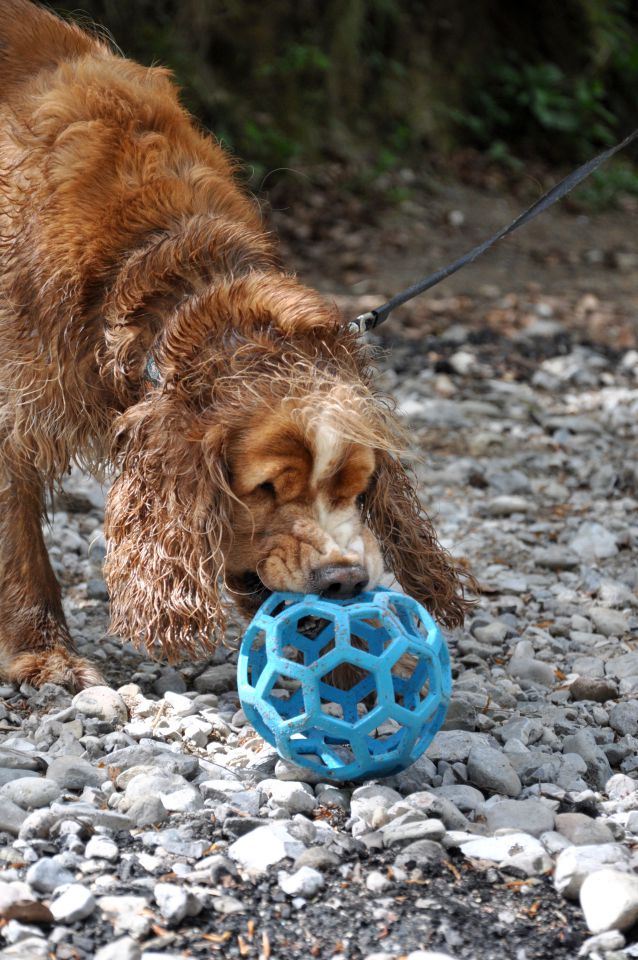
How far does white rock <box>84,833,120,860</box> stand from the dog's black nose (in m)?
0.84

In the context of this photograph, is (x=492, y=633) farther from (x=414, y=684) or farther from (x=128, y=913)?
(x=128, y=913)

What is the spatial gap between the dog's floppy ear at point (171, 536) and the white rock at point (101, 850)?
69 centimetres

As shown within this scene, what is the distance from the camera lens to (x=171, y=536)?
3479 millimetres

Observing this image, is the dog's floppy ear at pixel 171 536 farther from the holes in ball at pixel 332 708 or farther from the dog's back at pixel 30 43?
the dog's back at pixel 30 43

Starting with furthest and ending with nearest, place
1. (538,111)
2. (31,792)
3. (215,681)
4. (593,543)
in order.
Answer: (538,111) → (593,543) → (215,681) → (31,792)

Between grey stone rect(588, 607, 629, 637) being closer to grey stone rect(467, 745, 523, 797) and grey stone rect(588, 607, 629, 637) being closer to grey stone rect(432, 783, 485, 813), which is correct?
grey stone rect(467, 745, 523, 797)

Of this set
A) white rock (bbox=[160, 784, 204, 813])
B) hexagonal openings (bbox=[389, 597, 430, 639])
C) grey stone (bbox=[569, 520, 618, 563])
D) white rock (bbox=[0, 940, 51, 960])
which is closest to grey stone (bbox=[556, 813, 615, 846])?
hexagonal openings (bbox=[389, 597, 430, 639])

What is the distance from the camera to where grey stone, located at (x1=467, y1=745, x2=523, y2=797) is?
10.9 ft

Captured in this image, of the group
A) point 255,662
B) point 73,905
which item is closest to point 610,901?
point 73,905

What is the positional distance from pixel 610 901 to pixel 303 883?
643 millimetres

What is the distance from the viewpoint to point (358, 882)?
282 centimetres

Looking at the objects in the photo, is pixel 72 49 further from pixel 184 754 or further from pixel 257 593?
pixel 184 754

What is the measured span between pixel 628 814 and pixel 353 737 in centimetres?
71

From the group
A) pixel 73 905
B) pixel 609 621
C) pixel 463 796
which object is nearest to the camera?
pixel 73 905
